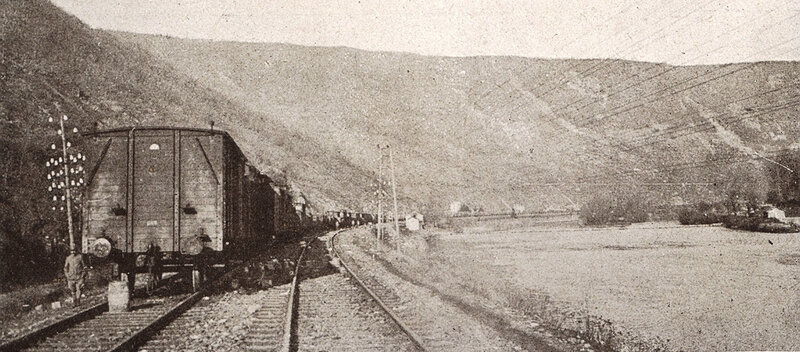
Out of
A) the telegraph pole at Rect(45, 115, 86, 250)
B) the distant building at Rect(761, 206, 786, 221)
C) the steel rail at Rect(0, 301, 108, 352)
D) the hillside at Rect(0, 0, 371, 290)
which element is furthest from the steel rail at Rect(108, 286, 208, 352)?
the distant building at Rect(761, 206, 786, 221)

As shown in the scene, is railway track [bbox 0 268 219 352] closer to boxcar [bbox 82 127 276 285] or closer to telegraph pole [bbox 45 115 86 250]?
boxcar [bbox 82 127 276 285]

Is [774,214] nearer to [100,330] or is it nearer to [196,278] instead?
[196,278]

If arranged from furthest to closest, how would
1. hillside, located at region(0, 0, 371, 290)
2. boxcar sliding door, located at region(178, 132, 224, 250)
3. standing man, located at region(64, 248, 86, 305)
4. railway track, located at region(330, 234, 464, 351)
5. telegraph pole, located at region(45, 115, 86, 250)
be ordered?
1. hillside, located at region(0, 0, 371, 290)
2. boxcar sliding door, located at region(178, 132, 224, 250)
3. telegraph pole, located at region(45, 115, 86, 250)
4. standing man, located at region(64, 248, 86, 305)
5. railway track, located at region(330, 234, 464, 351)

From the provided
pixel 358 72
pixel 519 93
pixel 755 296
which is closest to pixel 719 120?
pixel 519 93

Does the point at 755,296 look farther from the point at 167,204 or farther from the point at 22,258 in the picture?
the point at 22,258

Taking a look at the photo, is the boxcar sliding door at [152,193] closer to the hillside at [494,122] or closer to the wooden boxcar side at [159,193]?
the wooden boxcar side at [159,193]
